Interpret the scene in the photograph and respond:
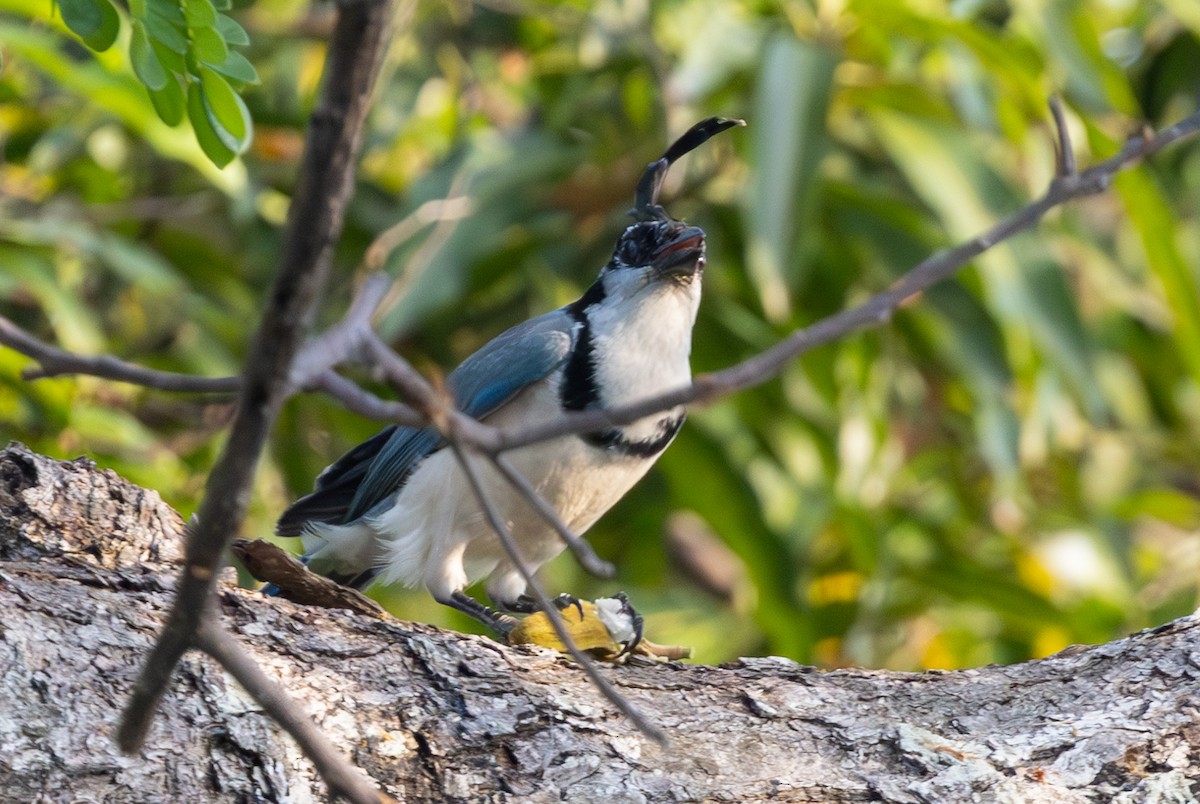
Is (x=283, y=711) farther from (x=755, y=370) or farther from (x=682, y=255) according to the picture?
(x=682, y=255)

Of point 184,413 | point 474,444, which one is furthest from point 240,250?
point 474,444

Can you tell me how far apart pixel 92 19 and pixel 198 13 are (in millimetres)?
220

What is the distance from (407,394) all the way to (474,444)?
104 millimetres

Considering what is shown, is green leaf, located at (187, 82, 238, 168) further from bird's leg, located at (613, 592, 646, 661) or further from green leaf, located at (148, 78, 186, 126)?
bird's leg, located at (613, 592, 646, 661)

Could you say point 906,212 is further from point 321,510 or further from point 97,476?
point 97,476

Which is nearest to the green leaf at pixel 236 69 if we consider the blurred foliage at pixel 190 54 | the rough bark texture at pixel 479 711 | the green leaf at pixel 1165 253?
the blurred foliage at pixel 190 54

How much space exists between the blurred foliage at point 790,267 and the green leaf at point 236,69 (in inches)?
110

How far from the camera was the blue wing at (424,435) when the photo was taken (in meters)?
3.78

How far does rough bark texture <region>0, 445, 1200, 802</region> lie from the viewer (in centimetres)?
223

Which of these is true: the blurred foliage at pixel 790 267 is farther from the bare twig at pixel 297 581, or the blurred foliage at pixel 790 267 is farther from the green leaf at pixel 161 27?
the green leaf at pixel 161 27

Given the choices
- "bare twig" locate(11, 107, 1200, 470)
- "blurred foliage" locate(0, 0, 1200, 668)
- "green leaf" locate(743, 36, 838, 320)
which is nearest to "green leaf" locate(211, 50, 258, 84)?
"bare twig" locate(11, 107, 1200, 470)

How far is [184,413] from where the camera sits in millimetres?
5719

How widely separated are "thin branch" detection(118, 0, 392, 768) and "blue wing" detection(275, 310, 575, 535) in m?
2.01

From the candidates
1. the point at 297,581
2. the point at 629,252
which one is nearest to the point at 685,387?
the point at 297,581
